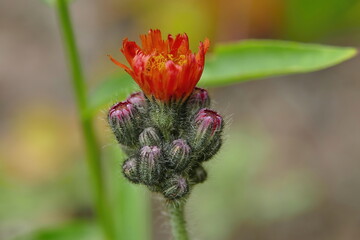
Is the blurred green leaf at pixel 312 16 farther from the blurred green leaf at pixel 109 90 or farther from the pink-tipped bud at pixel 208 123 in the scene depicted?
the pink-tipped bud at pixel 208 123

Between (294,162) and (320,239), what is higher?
(294,162)

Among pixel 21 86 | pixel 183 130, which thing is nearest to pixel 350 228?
pixel 183 130

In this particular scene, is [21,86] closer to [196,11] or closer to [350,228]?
[196,11]

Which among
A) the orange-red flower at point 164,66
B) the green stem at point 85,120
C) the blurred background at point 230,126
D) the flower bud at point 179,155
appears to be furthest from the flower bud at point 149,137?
the blurred background at point 230,126

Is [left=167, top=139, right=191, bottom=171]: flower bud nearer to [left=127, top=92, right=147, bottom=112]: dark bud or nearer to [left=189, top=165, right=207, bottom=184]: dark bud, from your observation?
[left=189, top=165, right=207, bottom=184]: dark bud

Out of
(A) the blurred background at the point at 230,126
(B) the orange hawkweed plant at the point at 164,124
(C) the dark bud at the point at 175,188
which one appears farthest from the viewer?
(A) the blurred background at the point at 230,126
